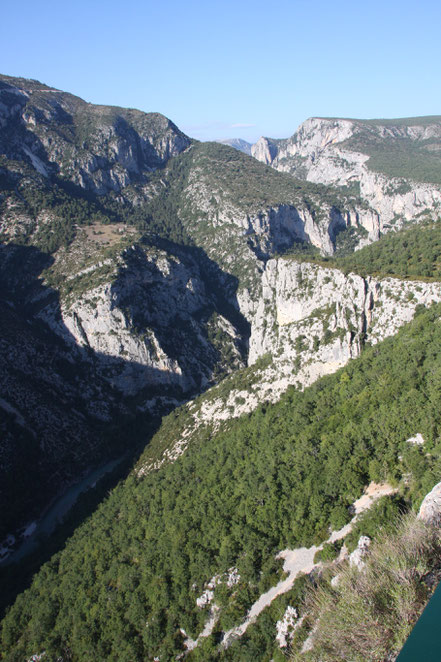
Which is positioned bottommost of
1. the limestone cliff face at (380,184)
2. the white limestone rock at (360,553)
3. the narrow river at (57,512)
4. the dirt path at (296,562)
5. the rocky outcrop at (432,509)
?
the dirt path at (296,562)

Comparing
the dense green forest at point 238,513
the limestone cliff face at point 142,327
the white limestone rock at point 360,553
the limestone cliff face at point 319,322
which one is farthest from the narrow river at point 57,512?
the white limestone rock at point 360,553

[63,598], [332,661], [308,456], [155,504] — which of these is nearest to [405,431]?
[308,456]

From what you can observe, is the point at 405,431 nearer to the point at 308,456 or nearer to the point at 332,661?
the point at 308,456

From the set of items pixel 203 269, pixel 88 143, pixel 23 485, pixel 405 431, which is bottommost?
pixel 405 431

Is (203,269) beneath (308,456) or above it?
above

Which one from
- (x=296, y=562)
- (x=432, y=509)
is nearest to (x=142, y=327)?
(x=296, y=562)

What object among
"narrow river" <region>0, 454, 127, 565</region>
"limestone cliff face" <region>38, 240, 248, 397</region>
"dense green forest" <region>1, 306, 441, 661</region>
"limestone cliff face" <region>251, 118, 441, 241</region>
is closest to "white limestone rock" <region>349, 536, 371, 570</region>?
"dense green forest" <region>1, 306, 441, 661</region>

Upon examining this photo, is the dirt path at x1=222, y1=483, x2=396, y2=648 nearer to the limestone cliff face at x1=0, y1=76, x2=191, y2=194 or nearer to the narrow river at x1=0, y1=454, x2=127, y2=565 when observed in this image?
the narrow river at x1=0, y1=454, x2=127, y2=565

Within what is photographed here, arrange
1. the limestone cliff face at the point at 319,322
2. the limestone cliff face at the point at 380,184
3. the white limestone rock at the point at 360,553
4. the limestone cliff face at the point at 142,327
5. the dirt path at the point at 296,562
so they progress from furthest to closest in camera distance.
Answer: the limestone cliff face at the point at 380,184, the limestone cliff face at the point at 142,327, the limestone cliff face at the point at 319,322, the dirt path at the point at 296,562, the white limestone rock at the point at 360,553

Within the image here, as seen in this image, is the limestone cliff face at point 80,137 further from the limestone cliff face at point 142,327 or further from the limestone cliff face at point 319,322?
the limestone cliff face at point 319,322
